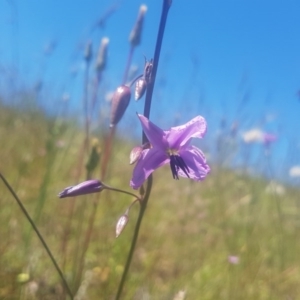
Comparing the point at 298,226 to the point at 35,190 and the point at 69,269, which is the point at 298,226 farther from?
the point at 69,269

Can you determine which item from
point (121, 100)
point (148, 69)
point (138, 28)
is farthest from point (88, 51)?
point (148, 69)

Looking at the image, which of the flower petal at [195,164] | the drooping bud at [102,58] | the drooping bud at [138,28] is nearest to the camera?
the flower petal at [195,164]

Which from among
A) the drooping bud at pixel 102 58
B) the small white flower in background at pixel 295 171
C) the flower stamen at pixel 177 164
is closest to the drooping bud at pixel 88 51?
the drooping bud at pixel 102 58

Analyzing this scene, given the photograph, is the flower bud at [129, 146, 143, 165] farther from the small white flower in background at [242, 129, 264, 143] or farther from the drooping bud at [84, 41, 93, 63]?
the small white flower in background at [242, 129, 264, 143]

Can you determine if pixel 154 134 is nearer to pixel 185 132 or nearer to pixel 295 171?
pixel 185 132

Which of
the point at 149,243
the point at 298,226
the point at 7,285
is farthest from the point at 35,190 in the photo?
the point at 298,226

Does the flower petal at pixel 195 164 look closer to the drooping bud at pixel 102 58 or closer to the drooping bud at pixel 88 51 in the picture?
the drooping bud at pixel 102 58

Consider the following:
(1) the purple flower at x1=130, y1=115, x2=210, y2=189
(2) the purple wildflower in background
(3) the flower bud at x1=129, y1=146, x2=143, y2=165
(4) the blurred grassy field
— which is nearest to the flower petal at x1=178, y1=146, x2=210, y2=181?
(1) the purple flower at x1=130, y1=115, x2=210, y2=189
